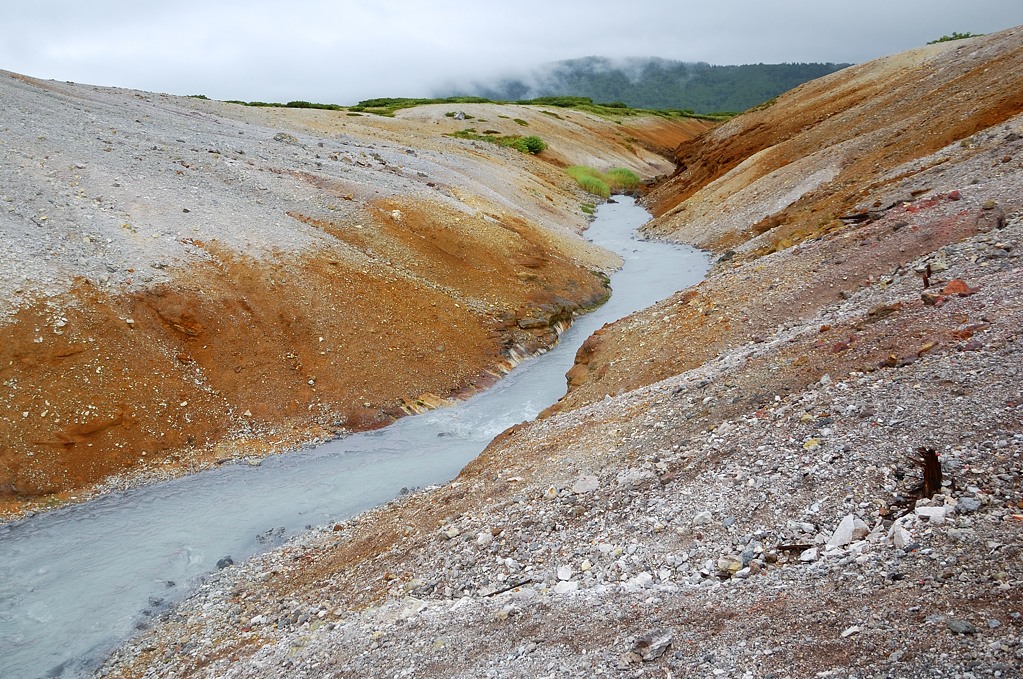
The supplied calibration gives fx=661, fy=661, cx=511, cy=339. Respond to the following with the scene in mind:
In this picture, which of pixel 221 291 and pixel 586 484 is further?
pixel 221 291

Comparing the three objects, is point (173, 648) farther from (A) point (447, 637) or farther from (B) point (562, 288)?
(B) point (562, 288)

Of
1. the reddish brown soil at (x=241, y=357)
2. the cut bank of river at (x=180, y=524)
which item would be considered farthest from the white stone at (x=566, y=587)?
the reddish brown soil at (x=241, y=357)

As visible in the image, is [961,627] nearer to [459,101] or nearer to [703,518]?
[703,518]

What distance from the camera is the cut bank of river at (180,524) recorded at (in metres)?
A: 12.7

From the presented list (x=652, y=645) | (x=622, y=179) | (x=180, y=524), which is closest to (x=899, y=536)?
(x=652, y=645)

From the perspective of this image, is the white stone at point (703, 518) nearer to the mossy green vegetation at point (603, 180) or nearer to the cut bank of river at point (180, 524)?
the cut bank of river at point (180, 524)

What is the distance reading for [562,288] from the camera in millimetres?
29453

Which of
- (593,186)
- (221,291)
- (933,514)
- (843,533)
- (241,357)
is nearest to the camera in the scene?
(933,514)

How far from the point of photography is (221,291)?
71.0ft

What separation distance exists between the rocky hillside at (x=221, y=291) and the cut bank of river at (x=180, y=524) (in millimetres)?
917

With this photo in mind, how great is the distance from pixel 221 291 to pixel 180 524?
8.53 m

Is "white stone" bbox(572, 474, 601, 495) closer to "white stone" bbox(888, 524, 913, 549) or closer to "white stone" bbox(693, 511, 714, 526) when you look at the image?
"white stone" bbox(693, 511, 714, 526)

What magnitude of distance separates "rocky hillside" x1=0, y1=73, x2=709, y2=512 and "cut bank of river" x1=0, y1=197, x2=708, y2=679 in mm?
917

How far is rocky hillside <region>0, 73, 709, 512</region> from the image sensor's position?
58.3ft
